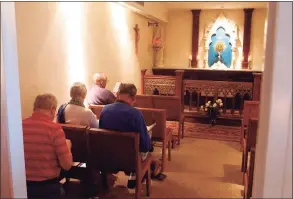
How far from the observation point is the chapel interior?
2957 mm

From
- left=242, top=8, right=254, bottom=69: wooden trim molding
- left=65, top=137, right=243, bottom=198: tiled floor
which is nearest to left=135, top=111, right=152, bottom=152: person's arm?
left=65, top=137, right=243, bottom=198: tiled floor

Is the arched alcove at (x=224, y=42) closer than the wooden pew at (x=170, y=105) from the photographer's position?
No

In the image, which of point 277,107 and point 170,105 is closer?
point 277,107

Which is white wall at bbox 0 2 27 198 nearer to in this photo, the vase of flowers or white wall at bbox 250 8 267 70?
the vase of flowers

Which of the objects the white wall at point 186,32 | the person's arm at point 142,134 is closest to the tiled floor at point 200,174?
the person's arm at point 142,134

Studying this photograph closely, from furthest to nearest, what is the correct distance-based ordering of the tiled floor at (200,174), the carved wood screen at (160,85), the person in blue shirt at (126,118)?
the carved wood screen at (160,85) < the tiled floor at (200,174) < the person in blue shirt at (126,118)

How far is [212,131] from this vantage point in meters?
5.36

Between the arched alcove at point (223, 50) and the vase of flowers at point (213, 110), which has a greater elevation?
the arched alcove at point (223, 50)

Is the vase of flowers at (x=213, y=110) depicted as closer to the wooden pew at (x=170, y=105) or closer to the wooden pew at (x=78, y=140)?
the wooden pew at (x=170, y=105)

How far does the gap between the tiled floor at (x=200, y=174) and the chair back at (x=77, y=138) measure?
20.7 inches

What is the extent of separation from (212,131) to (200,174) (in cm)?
202

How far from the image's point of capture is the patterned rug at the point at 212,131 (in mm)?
4996

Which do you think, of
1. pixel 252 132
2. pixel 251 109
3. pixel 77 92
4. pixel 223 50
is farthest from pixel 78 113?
pixel 223 50

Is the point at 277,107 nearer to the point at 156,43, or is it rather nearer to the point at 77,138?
the point at 77,138
